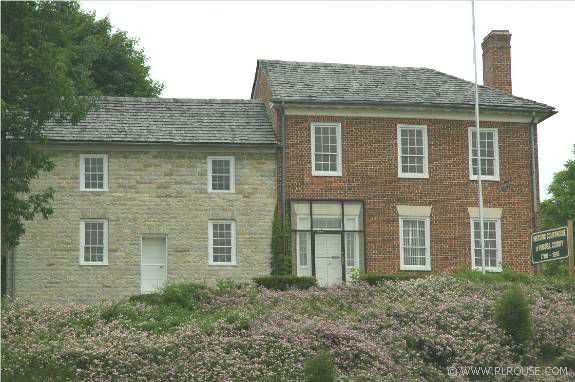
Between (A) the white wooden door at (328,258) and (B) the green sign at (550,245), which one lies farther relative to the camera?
(A) the white wooden door at (328,258)

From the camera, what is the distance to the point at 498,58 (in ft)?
125

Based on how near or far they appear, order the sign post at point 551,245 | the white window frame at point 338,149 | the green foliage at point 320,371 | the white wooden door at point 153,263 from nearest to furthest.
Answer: the green foliage at point 320,371 → the sign post at point 551,245 → the white wooden door at point 153,263 → the white window frame at point 338,149

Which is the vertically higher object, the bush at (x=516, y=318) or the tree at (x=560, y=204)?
the tree at (x=560, y=204)

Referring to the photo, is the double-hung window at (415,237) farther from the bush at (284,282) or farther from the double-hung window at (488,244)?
the bush at (284,282)


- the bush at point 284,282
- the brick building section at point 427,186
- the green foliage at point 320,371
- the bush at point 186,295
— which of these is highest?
the brick building section at point 427,186

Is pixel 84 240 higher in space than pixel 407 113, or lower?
lower

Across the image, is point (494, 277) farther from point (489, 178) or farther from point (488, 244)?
point (489, 178)

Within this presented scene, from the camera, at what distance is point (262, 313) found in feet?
81.9

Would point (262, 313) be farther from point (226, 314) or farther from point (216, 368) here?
point (216, 368)

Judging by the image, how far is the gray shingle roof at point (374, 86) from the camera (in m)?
35.2

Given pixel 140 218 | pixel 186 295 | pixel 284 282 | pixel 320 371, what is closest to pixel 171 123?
pixel 140 218

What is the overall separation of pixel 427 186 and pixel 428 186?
0.11 feet

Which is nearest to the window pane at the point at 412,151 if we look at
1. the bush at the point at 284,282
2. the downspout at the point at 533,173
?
the downspout at the point at 533,173

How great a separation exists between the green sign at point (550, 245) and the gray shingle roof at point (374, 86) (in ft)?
25.5
